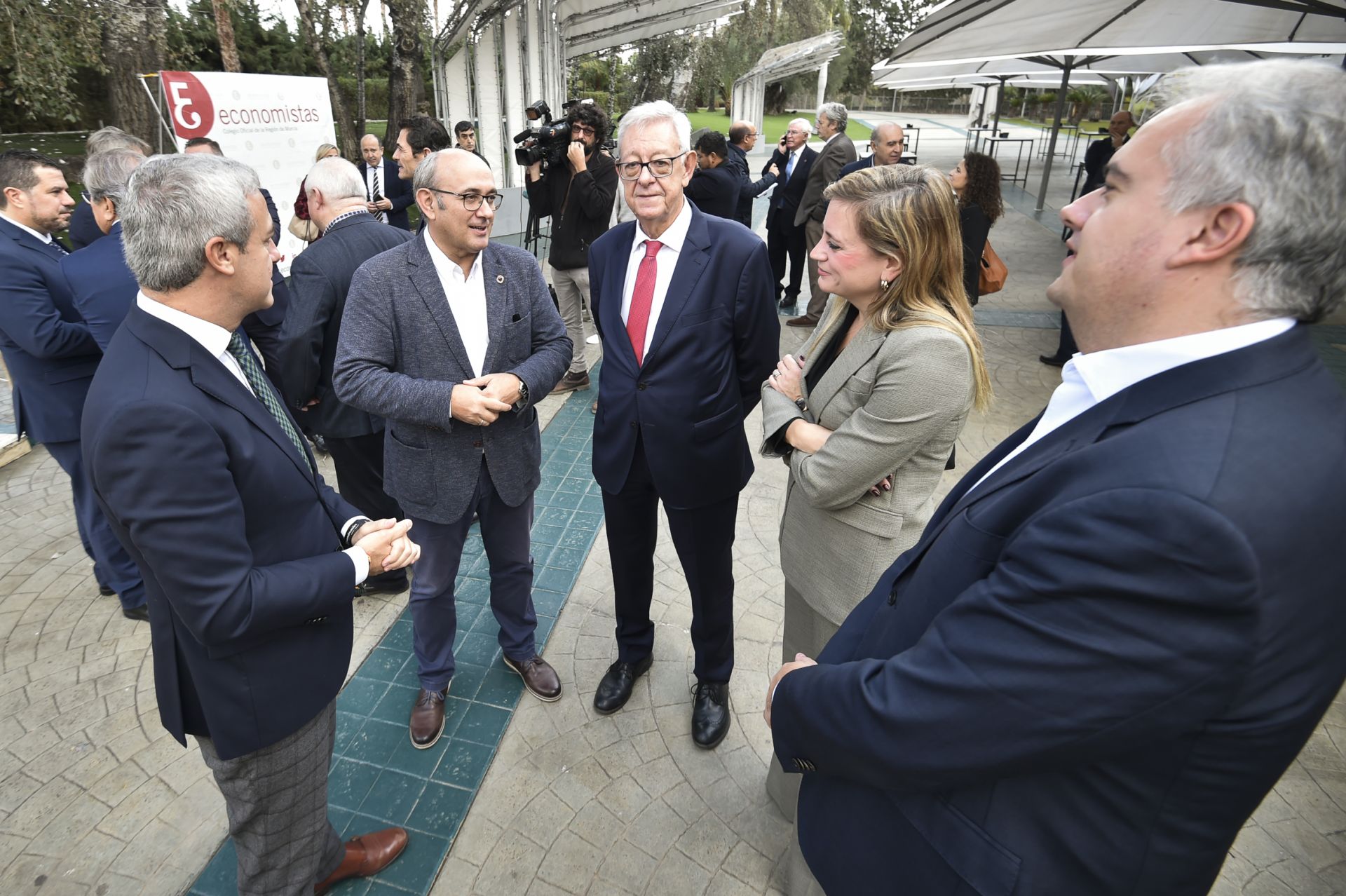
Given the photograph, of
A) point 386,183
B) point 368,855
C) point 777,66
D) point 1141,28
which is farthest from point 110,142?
point 777,66

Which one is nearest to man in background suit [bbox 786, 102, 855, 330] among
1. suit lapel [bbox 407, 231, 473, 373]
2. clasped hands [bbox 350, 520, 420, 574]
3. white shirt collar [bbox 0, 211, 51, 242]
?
suit lapel [bbox 407, 231, 473, 373]

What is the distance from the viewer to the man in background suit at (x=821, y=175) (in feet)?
22.7

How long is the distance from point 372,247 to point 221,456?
2061 millimetres

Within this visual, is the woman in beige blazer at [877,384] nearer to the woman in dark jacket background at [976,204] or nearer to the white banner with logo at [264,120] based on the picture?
the woman in dark jacket background at [976,204]

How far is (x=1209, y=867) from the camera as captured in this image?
102cm

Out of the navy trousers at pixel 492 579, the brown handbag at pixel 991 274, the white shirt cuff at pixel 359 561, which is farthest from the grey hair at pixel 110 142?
the brown handbag at pixel 991 274

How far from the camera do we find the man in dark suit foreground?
1.45m

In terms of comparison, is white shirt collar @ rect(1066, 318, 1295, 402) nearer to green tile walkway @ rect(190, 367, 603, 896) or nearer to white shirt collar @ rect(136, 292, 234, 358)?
white shirt collar @ rect(136, 292, 234, 358)

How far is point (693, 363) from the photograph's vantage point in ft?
8.13

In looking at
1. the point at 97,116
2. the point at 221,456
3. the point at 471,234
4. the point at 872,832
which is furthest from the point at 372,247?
the point at 97,116

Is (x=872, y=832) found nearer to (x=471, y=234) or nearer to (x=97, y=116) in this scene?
(x=471, y=234)

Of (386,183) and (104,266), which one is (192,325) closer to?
(104,266)

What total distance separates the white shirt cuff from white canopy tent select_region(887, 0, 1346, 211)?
5.50m

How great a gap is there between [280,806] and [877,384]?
2.02m
